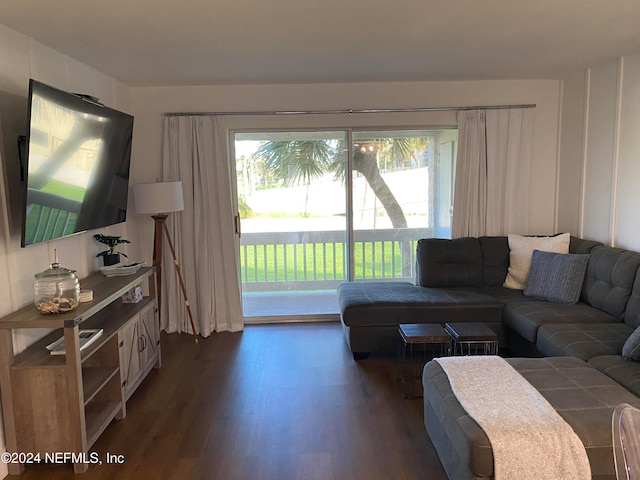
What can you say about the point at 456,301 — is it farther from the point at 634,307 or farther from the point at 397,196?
the point at 397,196

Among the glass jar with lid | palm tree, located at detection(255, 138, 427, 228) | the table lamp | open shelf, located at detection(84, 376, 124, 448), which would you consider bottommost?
open shelf, located at detection(84, 376, 124, 448)

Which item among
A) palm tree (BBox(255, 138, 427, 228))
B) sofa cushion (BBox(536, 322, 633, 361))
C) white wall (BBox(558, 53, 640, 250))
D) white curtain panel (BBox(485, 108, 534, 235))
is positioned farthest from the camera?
palm tree (BBox(255, 138, 427, 228))

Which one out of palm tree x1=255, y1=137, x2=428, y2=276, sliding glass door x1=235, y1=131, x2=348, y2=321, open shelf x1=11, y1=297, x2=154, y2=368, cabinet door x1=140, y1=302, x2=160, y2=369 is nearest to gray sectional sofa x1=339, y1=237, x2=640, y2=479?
sliding glass door x1=235, y1=131, x2=348, y2=321

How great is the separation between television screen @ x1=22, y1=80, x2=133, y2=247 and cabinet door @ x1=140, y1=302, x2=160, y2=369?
0.73 meters

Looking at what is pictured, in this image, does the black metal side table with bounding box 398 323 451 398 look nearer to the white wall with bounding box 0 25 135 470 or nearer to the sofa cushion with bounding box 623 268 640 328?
the sofa cushion with bounding box 623 268 640 328

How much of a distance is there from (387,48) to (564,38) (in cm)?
117

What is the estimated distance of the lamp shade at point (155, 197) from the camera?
387 cm

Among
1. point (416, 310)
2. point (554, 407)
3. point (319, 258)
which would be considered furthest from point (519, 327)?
point (319, 258)

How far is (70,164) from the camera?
8.81ft

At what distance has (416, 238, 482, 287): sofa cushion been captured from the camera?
422 centimetres

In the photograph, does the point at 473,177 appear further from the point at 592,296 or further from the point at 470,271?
the point at 592,296

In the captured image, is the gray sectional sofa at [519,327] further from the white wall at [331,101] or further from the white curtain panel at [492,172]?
the white wall at [331,101]

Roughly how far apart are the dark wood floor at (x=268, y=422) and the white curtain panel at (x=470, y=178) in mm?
1656

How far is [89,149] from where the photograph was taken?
290cm
